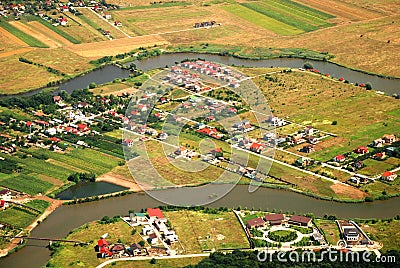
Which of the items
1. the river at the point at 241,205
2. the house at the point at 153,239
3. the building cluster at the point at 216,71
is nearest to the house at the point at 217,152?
the river at the point at 241,205

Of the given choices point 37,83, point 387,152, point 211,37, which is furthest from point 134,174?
point 211,37

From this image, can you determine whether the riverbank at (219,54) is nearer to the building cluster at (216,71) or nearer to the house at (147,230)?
the building cluster at (216,71)

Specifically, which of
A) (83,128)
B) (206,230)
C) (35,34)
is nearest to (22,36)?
(35,34)

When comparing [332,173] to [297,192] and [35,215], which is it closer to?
[297,192]

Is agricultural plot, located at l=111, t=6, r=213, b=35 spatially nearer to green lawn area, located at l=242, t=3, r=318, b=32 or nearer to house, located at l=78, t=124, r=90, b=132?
green lawn area, located at l=242, t=3, r=318, b=32

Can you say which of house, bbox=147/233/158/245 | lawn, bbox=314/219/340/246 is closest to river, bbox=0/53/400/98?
lawn, bbox=314/219/340/246

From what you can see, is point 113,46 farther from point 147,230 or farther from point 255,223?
point 255,223
